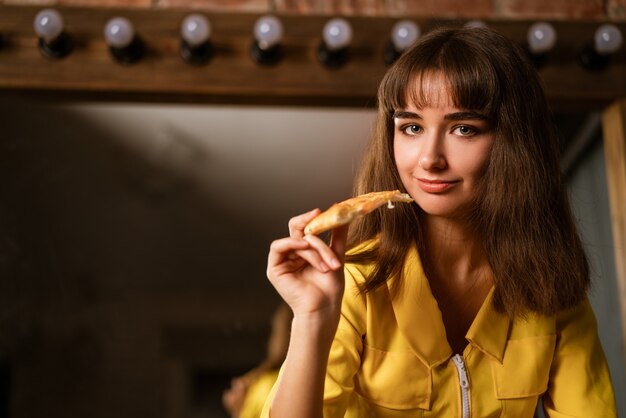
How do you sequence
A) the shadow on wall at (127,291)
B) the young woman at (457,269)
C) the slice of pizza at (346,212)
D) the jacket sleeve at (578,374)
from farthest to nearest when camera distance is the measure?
the shadow on wall at (127,291)
the jacket sleeve at (578,374)
the young woman at (457,269)
the slice of pizza at (346,212)

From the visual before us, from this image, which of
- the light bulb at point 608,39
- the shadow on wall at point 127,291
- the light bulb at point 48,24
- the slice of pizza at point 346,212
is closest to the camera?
the slice of pizza at point 346,212

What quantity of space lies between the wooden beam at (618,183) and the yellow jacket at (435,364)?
0.94 m

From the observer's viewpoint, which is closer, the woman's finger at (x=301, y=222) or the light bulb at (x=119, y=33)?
the woman's finger at (x=301, y=222)

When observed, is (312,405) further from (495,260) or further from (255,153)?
(255,153)

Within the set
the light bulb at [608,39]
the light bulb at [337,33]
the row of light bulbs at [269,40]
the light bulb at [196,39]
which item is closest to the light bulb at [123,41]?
the row of light bulbs at [269,40]

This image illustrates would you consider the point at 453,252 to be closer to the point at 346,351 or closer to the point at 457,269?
the point at 457,269

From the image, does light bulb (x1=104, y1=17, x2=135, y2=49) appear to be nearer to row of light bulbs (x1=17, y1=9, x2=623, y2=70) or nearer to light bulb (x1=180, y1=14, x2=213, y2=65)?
row of light bulbs (x1=17, y1=9, x2=623, y2=70)

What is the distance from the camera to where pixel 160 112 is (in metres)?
2.70

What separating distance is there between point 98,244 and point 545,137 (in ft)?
7.03

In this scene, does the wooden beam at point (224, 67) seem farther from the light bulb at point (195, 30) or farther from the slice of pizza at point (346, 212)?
the slice of pizza at point (346, 212)

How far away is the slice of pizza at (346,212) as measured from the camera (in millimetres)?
842

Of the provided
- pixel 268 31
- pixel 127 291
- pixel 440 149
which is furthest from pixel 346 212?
pixel 127 291

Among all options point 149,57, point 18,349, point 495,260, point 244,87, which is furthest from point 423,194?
point 18,349

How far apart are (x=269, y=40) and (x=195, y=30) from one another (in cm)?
17
